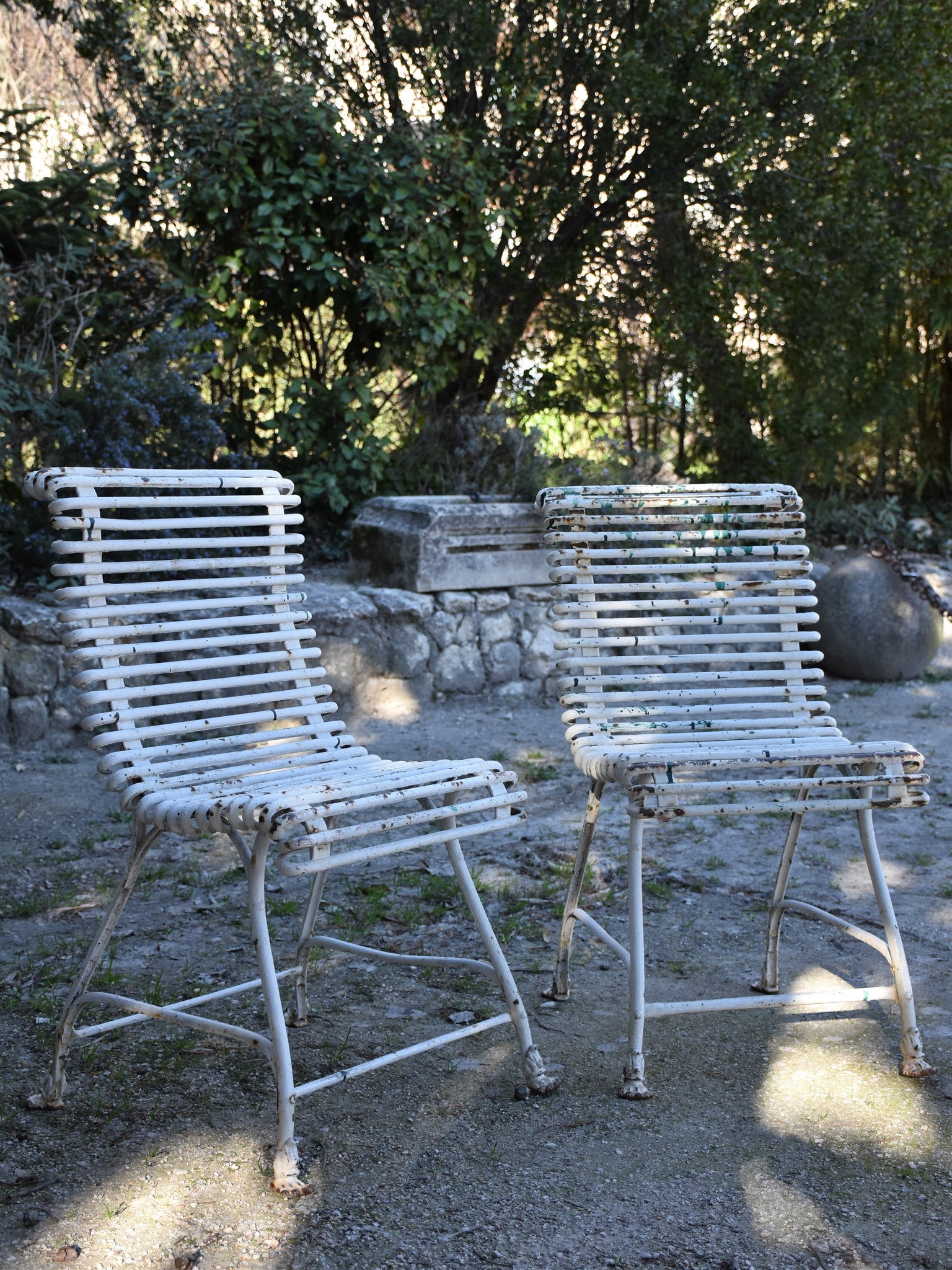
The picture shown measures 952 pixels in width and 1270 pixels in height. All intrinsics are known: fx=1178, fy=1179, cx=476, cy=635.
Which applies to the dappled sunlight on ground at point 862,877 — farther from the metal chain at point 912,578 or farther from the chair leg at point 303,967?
the metal chain at point 912,578

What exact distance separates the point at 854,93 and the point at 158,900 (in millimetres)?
6490

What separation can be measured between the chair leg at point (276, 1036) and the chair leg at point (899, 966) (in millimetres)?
1172

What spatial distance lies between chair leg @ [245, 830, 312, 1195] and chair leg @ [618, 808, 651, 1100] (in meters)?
0.65

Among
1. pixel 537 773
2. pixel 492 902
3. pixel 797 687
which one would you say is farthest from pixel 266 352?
pixel 797 687

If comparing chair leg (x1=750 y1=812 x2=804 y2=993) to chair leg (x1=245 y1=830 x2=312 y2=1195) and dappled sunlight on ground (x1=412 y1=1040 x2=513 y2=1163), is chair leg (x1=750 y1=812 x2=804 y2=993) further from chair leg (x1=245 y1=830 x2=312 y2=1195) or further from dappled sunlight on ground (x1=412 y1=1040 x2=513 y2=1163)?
chair leg (x1=245 y1=830 x2=312 y2=1195)

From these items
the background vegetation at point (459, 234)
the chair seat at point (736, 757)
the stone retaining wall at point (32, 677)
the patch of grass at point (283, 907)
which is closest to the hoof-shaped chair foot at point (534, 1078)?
the chair seat at point (736, 757)

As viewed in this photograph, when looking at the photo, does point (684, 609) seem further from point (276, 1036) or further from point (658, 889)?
point (276, 1036)

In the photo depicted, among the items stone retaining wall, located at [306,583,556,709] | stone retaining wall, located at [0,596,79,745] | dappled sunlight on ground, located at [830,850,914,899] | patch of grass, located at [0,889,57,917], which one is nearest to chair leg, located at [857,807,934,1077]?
dappled sunlight on ground, located at [830,850,914,899]

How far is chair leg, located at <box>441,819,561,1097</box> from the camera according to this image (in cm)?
223

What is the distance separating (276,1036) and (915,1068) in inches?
48.7

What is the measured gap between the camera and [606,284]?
8.18 m

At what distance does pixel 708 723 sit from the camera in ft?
8.63

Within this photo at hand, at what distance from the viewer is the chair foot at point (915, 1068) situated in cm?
228

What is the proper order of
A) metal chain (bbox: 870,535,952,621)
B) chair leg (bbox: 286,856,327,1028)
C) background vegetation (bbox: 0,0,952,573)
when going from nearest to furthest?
chair leg (bbox: 286,856,327,1028) < background vegetation (bbox: 0,0,952,573) < metal chain (bbox: 870,535,952,621)
